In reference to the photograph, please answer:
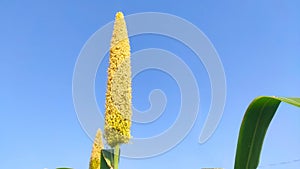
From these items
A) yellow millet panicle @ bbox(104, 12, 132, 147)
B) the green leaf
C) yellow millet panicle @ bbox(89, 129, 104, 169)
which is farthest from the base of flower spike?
yellow millet panicle @ bbox(89, 129, 104, 169)

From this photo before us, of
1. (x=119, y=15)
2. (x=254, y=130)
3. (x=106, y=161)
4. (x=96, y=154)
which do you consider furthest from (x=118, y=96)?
(x=96, y=154)

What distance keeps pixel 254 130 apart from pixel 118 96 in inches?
36.6

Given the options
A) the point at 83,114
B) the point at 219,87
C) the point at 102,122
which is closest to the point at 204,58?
the point at 219,87

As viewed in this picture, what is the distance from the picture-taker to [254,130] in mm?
580

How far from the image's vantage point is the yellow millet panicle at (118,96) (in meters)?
1.44

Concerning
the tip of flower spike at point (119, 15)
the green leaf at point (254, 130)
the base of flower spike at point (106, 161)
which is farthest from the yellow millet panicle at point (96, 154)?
the green leaf at point (254, 130)

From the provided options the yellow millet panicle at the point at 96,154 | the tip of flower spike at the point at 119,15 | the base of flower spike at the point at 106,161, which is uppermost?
the tip of flower spike at the point at 119,15

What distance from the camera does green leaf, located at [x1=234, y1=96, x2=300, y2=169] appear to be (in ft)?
1.88

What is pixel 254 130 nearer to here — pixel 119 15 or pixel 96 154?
pixel 119 15

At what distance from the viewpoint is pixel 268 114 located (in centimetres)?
58

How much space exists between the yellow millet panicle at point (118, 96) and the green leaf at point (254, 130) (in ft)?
2.90

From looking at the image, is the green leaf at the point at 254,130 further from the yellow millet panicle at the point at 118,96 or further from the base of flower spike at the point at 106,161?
the yellow millet panicle at the point at 118,96

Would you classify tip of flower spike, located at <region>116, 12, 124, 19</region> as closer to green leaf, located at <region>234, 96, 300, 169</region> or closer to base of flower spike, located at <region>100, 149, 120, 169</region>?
base of flower spike, located at <region>100, 149, 120, 169</region>

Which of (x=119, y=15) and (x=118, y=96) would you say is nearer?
(x=118, y=96)
